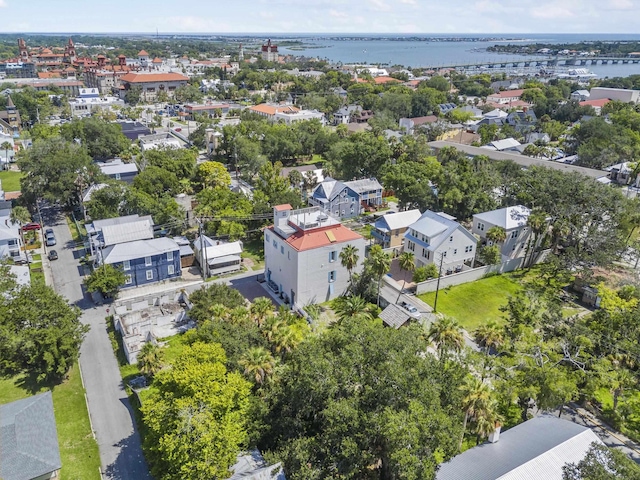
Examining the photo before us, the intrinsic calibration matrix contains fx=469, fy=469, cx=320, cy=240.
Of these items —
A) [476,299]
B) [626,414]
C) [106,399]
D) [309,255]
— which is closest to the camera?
[626,414]

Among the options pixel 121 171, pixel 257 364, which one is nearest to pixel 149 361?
pixel 257 364

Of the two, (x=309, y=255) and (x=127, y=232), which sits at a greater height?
(x=309, y=255)

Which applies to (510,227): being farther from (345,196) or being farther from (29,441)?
(29,441)

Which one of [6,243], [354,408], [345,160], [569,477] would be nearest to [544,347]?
[569,477]

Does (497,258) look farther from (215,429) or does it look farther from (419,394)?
→ (215,429)

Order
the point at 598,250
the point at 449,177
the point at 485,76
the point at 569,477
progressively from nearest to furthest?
the point at 569,477 → the point at 598,250 → the point at 449,177 → the point at 485,76

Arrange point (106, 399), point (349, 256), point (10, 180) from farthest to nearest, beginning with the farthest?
point (10, 180), point (349, 256), point (106, 399)
